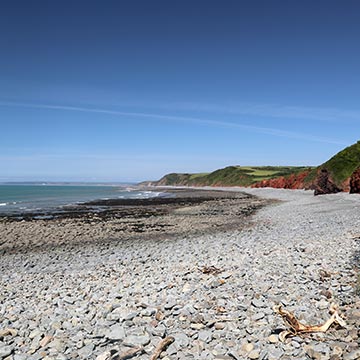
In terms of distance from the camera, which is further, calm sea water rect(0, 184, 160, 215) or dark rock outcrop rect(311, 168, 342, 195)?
dark rock outcrop rect(311, 168, 342, 195)

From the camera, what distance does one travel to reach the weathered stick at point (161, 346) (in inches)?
277

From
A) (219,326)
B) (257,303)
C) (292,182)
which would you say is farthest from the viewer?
(292,182)

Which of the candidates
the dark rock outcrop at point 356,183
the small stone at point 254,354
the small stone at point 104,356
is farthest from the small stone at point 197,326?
the dark rock outcrop at point 356,183

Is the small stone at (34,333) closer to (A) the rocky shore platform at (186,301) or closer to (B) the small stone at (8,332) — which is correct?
(A) the rocky shore platform at (186,301)

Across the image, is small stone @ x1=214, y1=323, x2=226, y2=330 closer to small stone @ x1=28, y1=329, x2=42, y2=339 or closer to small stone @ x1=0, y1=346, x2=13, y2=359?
small stone @ x1=28, y1=329, x2=42, y2=339

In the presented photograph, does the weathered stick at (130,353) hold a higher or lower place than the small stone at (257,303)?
lower

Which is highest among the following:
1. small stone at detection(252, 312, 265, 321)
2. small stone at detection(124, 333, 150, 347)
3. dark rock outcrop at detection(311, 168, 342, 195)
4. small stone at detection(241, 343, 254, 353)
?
dark rock outcrop at detection(311, 168, 342, 195)

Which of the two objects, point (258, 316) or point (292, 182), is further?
point (292, 182)

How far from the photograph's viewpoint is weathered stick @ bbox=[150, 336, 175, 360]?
23.1 ft

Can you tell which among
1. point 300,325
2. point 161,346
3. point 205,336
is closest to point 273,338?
point 300,325

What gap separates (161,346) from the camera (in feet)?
23.9

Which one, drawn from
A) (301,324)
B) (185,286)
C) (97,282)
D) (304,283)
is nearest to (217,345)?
(301,324)

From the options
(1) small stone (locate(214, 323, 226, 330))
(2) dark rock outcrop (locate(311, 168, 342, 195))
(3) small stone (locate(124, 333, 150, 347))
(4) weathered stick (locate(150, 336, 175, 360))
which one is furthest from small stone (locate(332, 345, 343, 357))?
(2) dark rock outcrop (locate(311, 168, 342, 195))

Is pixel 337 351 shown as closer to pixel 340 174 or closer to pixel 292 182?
pixel 340 174
